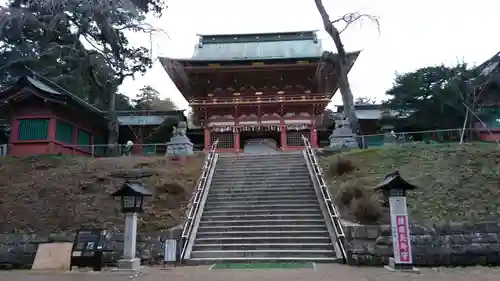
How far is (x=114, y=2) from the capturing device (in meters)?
21.3

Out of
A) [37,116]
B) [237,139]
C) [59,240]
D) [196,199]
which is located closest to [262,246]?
[196,199]

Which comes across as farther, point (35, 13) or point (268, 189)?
point (35, 13)

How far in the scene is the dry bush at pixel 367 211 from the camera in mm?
9953

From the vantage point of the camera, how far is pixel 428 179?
12141 millimetres

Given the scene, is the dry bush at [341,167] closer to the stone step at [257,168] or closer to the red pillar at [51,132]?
the stone step at [257,168]

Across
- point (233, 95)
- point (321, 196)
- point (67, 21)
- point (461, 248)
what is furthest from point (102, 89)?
point (461, 248)

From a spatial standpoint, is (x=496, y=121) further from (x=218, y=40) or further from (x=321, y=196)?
(x=218, y=40)

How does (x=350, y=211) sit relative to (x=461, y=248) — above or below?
above

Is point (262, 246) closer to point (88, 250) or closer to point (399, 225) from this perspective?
point (399, 225)

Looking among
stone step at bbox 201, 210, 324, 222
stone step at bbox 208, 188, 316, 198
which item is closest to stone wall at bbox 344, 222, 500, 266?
stone step at bbox 201, 210, 324, 222

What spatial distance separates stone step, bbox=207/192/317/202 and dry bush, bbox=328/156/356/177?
1432 millimetres

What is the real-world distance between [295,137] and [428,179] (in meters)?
13.1

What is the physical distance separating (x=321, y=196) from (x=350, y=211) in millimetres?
1697

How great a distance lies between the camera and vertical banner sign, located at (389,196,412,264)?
27.2 feet
